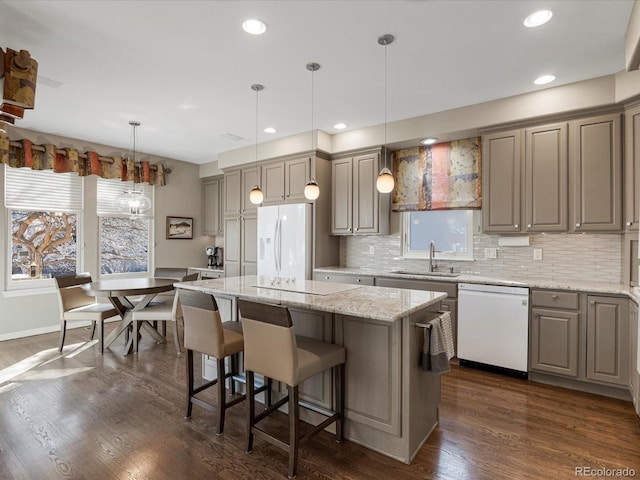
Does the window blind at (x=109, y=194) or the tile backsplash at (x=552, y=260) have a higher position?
the window blind at (x=109, y=194)

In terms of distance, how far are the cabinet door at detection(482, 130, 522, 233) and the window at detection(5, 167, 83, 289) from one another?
5.53 meters

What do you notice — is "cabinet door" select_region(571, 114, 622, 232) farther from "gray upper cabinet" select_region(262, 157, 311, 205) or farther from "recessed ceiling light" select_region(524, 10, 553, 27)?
"gray upper cabinet" select_region(262, 157, 311, 205)

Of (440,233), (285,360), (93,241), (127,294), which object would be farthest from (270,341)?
(93,241)

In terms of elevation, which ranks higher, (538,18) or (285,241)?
(538,18)

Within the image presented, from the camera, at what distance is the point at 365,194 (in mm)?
4562

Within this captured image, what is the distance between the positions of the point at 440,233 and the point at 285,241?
2.04 metres

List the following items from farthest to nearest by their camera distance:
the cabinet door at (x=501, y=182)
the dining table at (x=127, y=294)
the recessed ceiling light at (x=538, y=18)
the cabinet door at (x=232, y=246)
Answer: the cabinet door at (x=232, y=246) < the dining table at (x=127, y=294) < the cabinet door at (x=501, y=182) < the recessed ceiling light at (x=538, y=18)

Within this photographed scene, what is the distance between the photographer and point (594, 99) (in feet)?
10.2

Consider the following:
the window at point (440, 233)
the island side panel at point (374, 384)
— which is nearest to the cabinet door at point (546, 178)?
the window at point (440, 233)

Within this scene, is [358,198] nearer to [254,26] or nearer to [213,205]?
[254,26]

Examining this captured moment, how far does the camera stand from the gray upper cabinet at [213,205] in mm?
6512

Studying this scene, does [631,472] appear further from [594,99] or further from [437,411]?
[594,99]

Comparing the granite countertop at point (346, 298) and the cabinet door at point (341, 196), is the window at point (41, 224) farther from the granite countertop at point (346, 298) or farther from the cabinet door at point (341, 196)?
the cabinet door at point (341, 196)

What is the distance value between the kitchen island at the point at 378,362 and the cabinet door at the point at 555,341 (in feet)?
4.45
